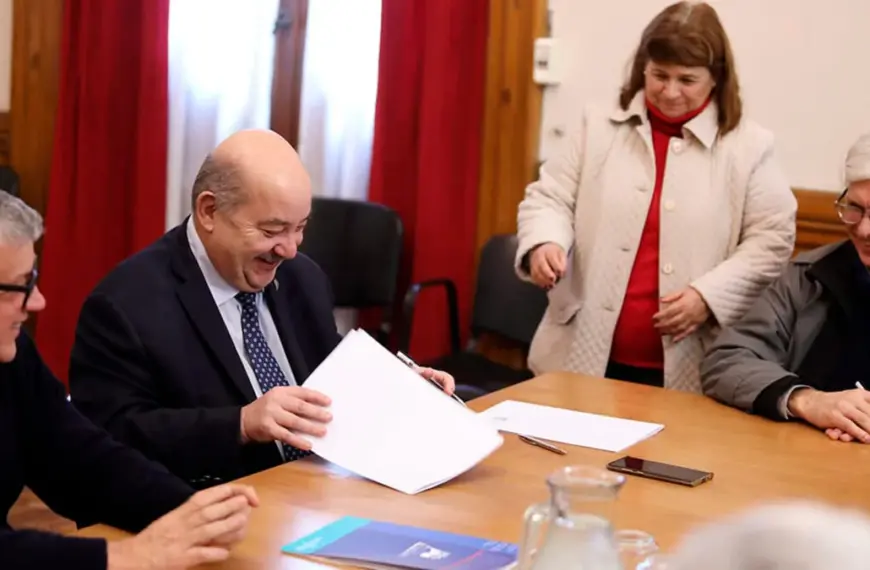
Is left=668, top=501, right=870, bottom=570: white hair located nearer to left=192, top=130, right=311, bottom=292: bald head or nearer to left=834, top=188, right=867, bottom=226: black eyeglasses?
left=192, top=130, right=311, bottom=292: bald head

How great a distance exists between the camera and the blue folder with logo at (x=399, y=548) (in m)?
1.41

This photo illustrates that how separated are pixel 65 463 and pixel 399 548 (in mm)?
563

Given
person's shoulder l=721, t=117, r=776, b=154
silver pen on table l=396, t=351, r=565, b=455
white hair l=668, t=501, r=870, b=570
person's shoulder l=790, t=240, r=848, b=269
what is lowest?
silver pen on table l=396, t=351, r=565, b=455

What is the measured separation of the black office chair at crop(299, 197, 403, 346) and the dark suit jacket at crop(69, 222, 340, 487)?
175 centimetres

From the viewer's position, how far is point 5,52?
181 inches

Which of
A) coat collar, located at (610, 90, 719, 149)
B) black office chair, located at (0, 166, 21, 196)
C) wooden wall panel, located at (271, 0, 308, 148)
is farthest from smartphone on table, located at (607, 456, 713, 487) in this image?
black office chair, located at (0, 166, 21, 196)

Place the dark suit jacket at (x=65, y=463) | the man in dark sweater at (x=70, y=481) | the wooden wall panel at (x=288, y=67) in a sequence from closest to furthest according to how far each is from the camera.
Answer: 1. the man in dark sweater at (x=70, y=481)
2. the dark suit jacket at (x=65, y=463)
3. the wooden wall panel at (x=288, y=67)

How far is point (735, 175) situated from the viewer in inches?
107

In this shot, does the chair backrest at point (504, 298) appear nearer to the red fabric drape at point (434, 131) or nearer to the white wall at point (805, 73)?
the red fabric drape at point (434, 131)

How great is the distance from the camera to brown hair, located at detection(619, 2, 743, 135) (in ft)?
8.62

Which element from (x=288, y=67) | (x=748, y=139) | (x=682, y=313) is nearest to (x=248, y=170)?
(x=682, y=313)

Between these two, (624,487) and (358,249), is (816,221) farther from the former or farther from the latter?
(624,487)

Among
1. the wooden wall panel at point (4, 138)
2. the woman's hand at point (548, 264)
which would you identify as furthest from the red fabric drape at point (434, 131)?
the wooden wall panel at point (4, 138)

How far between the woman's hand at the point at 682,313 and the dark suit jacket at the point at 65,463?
4.46ft
